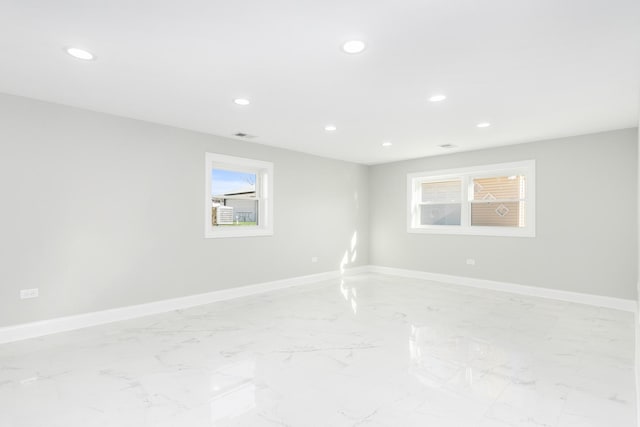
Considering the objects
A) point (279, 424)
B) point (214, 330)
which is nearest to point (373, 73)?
point (279, 424)

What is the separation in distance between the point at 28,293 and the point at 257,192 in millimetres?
3184

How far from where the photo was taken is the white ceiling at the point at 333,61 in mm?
2002

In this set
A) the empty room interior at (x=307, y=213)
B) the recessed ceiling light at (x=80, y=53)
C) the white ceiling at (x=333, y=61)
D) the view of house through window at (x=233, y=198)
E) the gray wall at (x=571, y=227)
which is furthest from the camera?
the view of house through window at (x=233, y=198)

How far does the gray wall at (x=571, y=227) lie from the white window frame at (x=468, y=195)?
0.09m

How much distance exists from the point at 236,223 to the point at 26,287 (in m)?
2.65

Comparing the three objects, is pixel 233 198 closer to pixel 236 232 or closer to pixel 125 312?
pixel 236 232

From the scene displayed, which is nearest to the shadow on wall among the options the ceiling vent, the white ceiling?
the ceiling vent

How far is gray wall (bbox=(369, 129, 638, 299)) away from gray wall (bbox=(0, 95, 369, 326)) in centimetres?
349

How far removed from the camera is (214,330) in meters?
3.65

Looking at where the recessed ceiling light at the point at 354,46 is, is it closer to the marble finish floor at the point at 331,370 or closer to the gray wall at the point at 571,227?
the marble finish floor at the point at 331,370

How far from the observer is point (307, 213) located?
6.31 m

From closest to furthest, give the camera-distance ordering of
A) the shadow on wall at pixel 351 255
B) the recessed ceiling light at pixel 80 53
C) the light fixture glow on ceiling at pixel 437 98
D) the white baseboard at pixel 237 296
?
the recessed ceiling light at pixel 80 53 → the light fixture glow on ceiling at pixel 437 98 → the white baseboard at pixel 237 296 → the shadow on wall at pixel 351 255

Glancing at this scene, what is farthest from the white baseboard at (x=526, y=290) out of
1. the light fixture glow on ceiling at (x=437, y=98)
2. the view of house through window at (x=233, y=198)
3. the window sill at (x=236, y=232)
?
the light fixture glow on ceiling at (x=437, y=98)

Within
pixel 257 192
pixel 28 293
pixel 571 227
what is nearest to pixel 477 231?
pixel 571 227
